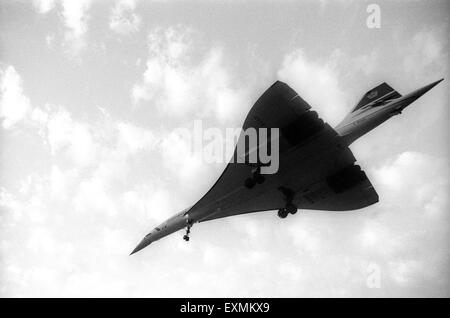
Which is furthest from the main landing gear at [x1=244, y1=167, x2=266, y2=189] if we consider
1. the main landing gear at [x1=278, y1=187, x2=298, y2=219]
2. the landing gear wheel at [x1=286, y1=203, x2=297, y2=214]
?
the landing gear wheel at [x1=286, y1=203, x2=297, y2=214]

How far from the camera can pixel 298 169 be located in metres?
16.9

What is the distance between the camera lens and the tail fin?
1594 centimetres

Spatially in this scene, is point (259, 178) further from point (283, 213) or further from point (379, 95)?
point (379, 95)

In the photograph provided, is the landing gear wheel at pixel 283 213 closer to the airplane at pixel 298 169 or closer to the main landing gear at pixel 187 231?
the airplane at pixel 298 169

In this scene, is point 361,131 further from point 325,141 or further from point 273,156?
point 273,156

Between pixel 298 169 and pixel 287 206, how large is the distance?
308cm

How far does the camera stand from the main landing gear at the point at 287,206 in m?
18.3

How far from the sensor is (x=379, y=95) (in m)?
16.4

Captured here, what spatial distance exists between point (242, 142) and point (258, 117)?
1.96 metres

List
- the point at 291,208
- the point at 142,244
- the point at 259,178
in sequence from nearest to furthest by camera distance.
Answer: the point at 259,178 < the point at 291,208 < the point at 142,244

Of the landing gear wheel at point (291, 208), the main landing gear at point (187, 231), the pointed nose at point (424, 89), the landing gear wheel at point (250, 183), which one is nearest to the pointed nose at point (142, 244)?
the main landing gear at point (187, 231)

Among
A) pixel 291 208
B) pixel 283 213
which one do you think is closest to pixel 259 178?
pixel 291 208
